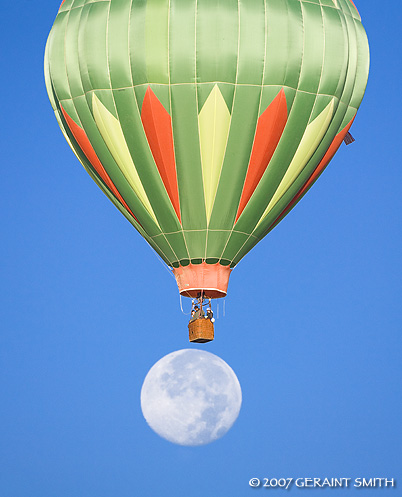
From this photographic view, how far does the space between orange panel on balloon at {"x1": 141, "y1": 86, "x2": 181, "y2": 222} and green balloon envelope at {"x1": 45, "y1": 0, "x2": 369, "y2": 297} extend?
0.05 feet

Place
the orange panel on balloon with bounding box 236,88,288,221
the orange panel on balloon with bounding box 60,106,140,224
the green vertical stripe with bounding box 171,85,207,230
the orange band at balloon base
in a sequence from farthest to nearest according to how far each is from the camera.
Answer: the orange panel on balloon with bounding box 60,106,140,224, the orange band at balloon base, the orange panel on balloon with bounding box 236,88,288,221, the green vertical stripe with bounding box 171,85,207,230

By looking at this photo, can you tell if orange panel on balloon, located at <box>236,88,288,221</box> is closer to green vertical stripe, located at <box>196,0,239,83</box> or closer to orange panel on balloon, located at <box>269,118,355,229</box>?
green vertical stripe, located at <box>196,0,239,83</box>

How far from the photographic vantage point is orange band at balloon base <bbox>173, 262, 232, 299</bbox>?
24.8 m

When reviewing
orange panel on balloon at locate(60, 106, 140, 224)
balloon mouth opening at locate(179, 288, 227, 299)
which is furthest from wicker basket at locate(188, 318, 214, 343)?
orange panel on balloon at locate(60, 106, 140, 224)

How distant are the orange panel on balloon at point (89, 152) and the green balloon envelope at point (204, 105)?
0.03 metres

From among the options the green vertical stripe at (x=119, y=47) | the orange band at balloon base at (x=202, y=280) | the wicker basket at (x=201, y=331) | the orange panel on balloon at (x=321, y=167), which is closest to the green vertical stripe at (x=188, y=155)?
the orange band at balloon base at (x=202, y=280)

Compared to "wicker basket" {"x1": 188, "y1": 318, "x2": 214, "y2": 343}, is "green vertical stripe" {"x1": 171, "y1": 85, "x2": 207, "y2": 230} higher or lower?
higher

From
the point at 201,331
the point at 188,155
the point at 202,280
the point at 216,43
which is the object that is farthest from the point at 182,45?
the point at 201,331

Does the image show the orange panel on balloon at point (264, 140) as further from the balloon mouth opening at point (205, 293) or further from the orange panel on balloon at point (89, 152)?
the orange panel on balloon at point (89, 152)

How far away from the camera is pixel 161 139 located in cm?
2433

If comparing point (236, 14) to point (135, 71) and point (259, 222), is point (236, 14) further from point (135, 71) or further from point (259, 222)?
point (259, 222)

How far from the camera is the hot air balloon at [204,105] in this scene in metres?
23.9

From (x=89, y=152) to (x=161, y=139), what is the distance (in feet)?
5.38

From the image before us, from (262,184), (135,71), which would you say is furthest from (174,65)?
(262,184)
